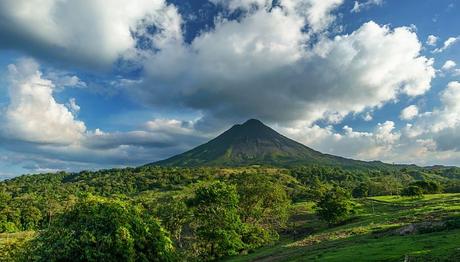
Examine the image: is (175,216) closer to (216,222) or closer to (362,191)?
(216,222)

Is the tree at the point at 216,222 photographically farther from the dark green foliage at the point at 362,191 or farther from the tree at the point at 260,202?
the dark green foliage at the point at 362,191

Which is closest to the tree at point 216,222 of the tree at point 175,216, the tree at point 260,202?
the tree at point 175,216

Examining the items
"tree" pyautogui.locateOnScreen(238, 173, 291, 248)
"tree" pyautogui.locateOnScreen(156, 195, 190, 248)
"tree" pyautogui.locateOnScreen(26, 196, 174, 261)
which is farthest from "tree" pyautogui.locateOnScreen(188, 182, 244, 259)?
"tree" pyautogui.locateOnScreen(26, 196, 174, 261)

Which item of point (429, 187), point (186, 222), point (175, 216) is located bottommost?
point (186, 222)

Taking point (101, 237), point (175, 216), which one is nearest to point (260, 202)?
point (175, 216)

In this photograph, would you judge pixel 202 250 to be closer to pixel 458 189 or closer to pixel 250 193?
pixel 250 193
